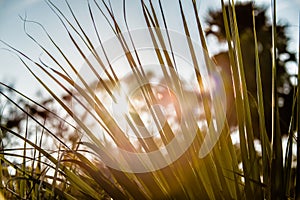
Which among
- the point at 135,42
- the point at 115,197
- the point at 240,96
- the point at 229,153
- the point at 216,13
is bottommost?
the point at 115,197

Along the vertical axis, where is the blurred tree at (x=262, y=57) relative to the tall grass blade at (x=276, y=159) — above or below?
above

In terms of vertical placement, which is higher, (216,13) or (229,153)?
(216,13)

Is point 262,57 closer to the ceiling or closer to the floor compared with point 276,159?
closer to the ceiling

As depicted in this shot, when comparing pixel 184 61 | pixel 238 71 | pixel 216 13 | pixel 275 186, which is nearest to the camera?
pixel 275 186

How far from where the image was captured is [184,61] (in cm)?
126

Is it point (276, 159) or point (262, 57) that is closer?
point (276, 159)

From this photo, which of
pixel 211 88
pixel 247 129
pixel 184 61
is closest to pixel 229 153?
pixel 247 129

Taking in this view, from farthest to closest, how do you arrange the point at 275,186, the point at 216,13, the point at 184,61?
1. the point at 216,13
2. the point at 184,61
3. the point at 275,186

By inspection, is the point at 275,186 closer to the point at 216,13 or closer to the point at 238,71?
the point at 238,71

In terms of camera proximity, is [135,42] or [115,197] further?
[135,42]

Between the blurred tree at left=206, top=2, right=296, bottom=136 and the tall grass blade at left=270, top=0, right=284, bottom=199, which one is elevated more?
the blurred tree at left=206, top=2, right=296, bottom=136

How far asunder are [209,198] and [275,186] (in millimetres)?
156

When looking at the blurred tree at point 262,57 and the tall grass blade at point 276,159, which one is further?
the blurred tree at point 262,57

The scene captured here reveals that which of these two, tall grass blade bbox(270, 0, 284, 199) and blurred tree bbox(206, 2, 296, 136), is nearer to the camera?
tall grass blade bbox(270, 0, 284, 199)
